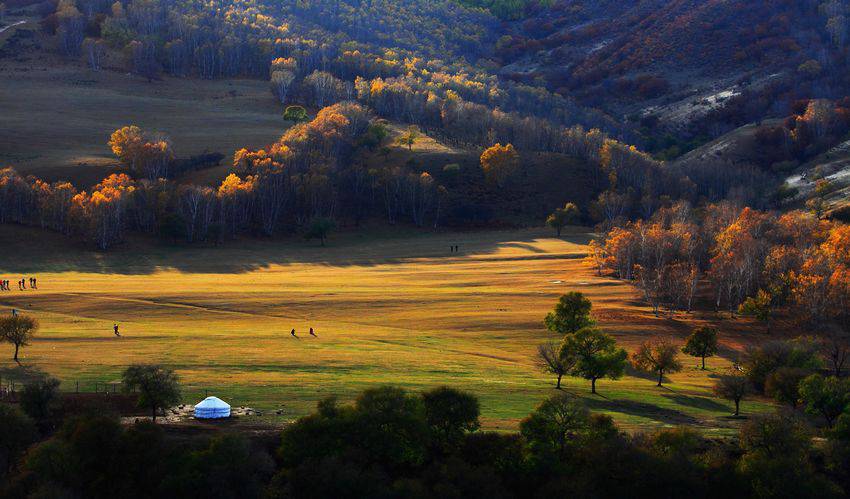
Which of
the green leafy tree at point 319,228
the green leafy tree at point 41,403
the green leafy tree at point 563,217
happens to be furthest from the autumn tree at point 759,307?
the green leafy tree at point 319,228

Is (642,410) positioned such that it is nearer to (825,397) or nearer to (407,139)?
(825,397)

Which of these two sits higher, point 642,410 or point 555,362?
point 555,362

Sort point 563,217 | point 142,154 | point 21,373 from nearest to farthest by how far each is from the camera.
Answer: point 21,373, point 563,217, point 142,154

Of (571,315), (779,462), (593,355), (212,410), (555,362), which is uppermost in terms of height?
(571,315)

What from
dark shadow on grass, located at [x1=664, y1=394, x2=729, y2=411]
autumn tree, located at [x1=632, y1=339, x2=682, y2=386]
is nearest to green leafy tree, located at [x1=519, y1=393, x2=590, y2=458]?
dark shadow on grass, located at [x1=664, y1=394, x2=729, y2=411]

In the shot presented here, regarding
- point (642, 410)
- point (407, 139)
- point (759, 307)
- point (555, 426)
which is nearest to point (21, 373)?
point (555, 426)

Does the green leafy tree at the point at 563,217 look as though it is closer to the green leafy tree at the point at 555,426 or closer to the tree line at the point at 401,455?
the tree line at the point at 401,455
